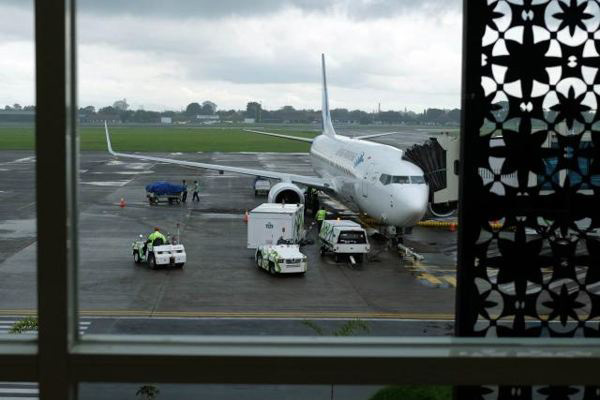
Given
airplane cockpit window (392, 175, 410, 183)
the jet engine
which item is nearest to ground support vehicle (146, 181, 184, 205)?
the jet engine

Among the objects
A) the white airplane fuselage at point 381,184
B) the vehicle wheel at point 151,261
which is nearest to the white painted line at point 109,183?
the white airplane fuselage at point 381,184

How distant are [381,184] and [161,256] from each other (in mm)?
8834

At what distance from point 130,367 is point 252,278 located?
68.3 ft

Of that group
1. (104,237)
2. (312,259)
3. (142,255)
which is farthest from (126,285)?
(104,237)

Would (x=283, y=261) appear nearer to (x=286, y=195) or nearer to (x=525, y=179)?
(x=286, y=195)

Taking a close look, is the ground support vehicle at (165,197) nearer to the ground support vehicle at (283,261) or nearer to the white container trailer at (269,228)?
the white container trailer at (269,228)

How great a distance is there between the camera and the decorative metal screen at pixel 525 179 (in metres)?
4.01

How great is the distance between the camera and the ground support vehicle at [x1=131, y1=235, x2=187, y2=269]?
989 inches

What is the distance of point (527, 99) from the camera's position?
415 cm

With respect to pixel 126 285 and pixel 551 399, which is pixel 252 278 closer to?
pixel 126 285

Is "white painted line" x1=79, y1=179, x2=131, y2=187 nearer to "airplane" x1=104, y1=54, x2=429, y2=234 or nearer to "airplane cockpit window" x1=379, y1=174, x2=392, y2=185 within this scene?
"airplane" x1=104, y1=54, x2=429, y2=234

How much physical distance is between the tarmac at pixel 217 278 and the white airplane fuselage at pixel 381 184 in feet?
5.59

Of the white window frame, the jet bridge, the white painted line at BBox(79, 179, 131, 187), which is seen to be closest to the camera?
the white window frame

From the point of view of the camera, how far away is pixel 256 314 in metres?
19.5
